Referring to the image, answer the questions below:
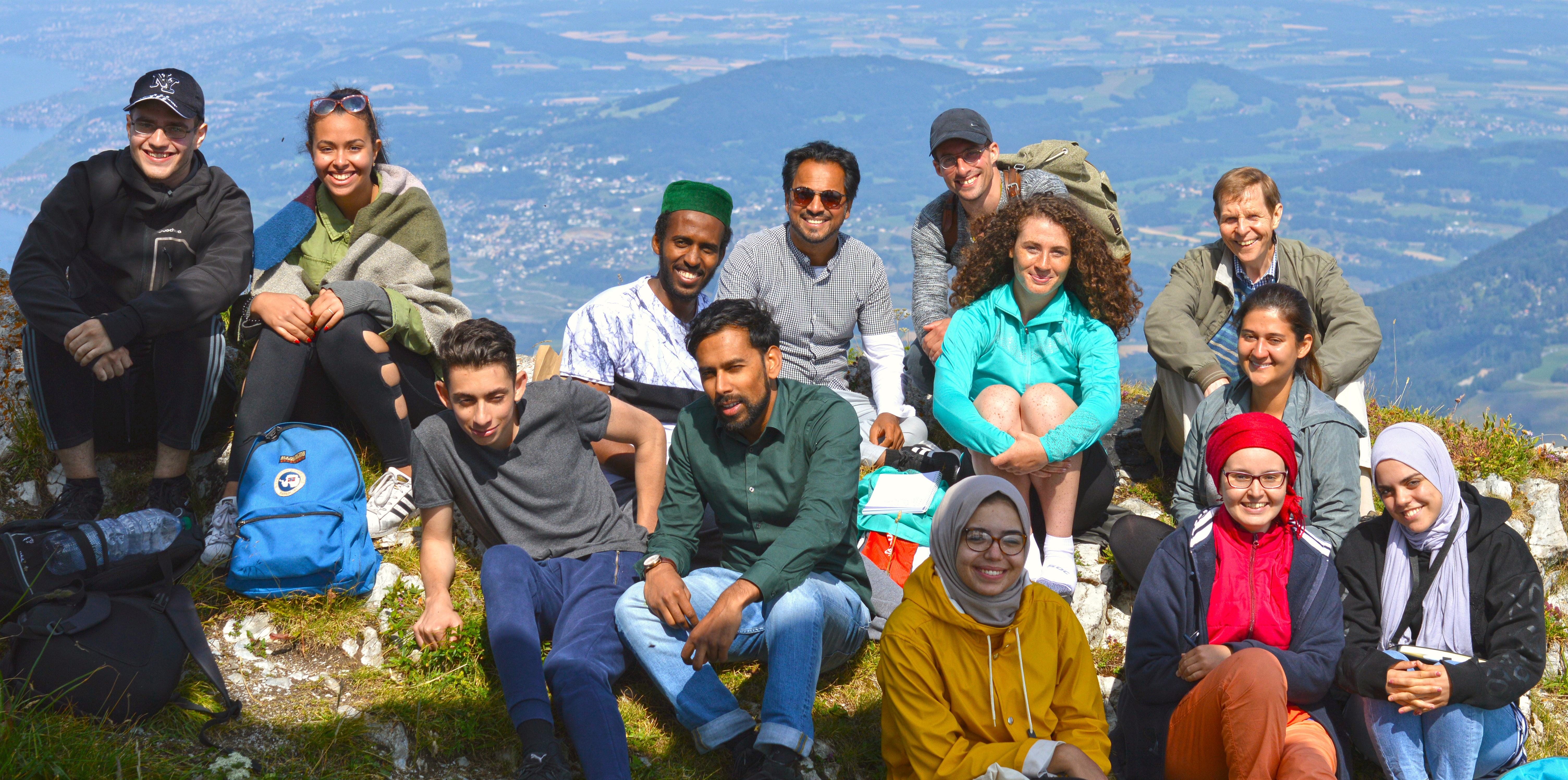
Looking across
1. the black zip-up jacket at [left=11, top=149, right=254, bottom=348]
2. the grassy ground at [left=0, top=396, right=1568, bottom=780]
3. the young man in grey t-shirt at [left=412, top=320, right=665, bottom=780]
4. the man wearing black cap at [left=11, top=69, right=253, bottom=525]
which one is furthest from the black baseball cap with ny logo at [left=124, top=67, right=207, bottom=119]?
the grassy ground at [left=0, top=396, right=1568, bottom=780]

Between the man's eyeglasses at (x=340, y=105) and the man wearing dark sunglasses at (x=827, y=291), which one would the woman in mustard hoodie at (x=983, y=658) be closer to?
the man wearing dark sunglasses at (x=827, y=291)

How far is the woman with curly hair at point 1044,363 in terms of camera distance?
4.85m

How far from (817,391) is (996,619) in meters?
1.33

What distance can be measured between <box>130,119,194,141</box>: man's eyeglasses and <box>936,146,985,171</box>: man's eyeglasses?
429cm

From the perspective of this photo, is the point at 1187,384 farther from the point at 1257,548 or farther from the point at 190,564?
the point at 190,564

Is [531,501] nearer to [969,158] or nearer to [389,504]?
[389,504]

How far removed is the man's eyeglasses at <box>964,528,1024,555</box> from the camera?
3316mm

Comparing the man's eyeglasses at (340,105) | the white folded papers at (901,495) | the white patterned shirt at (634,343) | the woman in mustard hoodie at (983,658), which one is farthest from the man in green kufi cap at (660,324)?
the woman in mustard hoodie at (983,658)

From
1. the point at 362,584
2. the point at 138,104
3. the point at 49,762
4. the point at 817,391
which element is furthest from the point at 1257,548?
the point at 138,104

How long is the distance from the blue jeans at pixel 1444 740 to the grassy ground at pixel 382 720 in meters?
0.86

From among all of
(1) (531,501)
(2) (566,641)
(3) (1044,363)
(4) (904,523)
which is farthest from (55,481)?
(3) (1044,363)

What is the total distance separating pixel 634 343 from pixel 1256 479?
3.19 m

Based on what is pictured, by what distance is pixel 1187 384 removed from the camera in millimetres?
5520

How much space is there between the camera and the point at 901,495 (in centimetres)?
518
